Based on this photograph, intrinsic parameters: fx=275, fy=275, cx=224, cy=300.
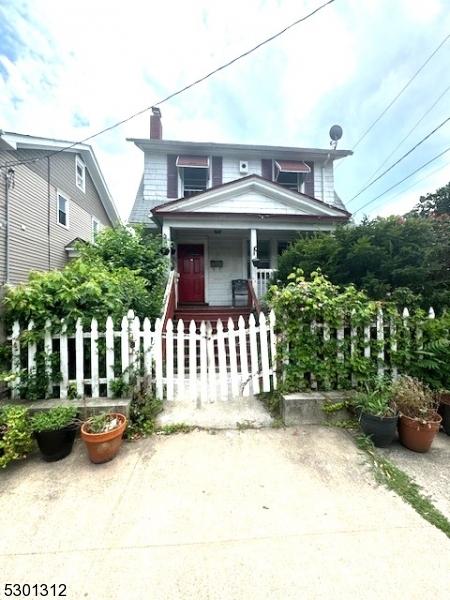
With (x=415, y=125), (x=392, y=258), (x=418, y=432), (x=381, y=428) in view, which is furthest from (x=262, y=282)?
(x=415, y=125)

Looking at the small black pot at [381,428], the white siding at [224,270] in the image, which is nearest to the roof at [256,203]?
the white siding at [224,270]

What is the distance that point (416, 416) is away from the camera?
9.60 feet

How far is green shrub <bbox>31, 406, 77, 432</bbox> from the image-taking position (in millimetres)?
2703

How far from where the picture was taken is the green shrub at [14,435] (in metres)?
2.58

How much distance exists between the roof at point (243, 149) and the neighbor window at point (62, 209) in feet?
12.1

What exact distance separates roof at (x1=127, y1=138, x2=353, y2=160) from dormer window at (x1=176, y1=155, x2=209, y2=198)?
0.39 metres

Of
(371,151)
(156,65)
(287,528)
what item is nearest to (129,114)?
(156,65)

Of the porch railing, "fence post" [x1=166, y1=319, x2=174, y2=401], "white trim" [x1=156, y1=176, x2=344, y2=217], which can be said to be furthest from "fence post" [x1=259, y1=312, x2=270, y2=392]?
"white trim" [x1=156, y1=176, x2=344, y2=217]

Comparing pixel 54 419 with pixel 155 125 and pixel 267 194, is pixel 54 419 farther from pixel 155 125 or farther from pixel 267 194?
pixel 155 125

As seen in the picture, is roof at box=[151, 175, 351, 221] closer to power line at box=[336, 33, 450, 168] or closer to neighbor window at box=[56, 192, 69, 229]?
power line at box=[336, 33, 450, 168]

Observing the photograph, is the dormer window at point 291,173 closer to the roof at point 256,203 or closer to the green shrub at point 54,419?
the roof at point 256,203

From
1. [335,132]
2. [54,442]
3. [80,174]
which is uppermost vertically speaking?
[335,132]

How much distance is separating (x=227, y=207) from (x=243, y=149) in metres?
4.35

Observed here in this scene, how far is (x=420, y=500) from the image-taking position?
7.20ft
